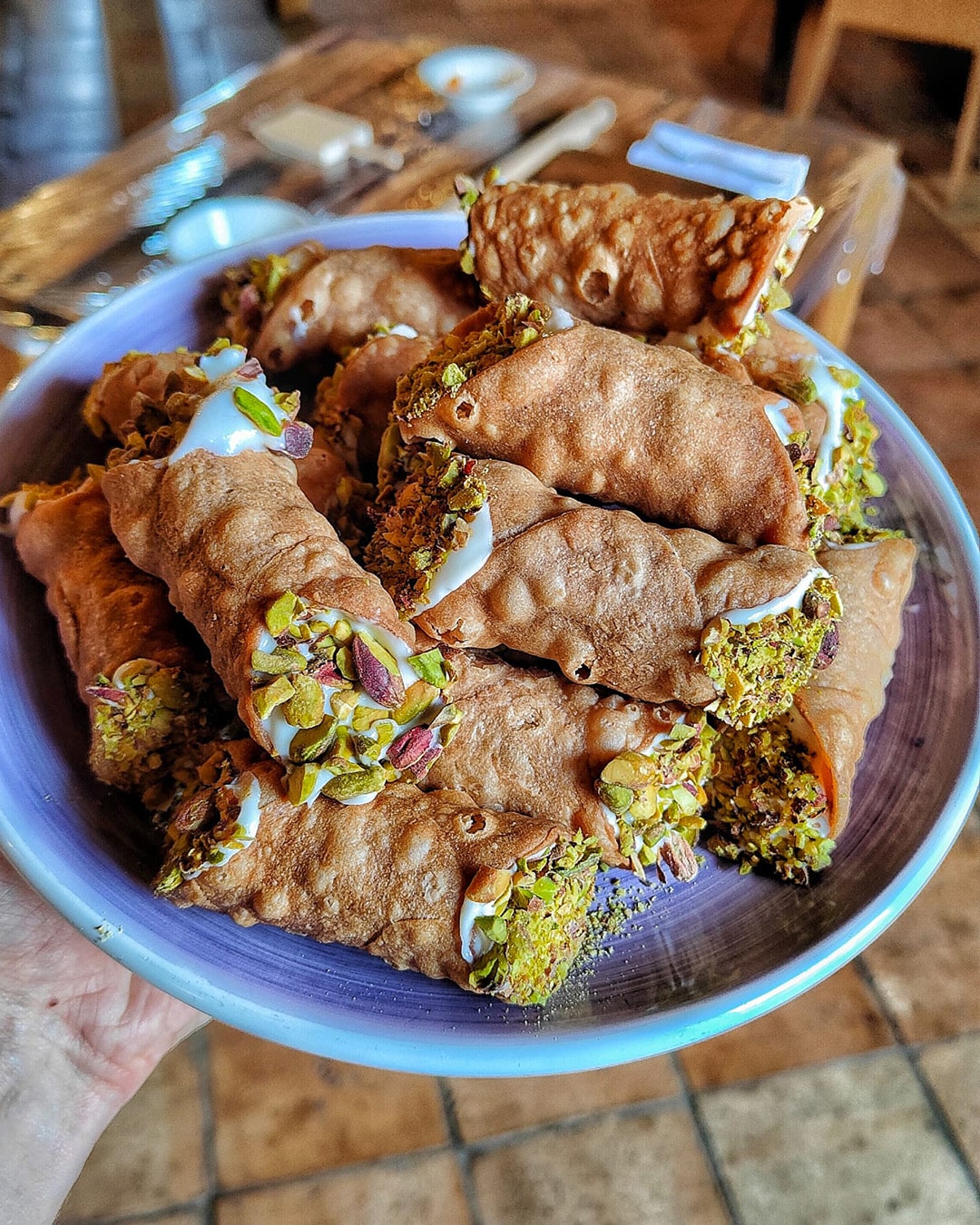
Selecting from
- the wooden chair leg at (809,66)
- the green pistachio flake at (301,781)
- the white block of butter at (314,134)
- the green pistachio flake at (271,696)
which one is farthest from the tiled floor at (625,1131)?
the wooden chair leg at (809,66)

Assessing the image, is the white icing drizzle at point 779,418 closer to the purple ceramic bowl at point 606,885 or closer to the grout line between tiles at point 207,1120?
the purple ceramic bowl at point 606,885

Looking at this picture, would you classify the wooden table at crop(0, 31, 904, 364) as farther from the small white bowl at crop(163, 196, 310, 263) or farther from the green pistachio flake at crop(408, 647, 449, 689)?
the green pistachio flake at crop(408, 647, 449, 689)

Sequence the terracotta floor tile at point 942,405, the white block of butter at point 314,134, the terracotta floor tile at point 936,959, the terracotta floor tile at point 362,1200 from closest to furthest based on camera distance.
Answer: the terracotta floor tile at point 362,1200 < the terracotta floor tile at point 936,959 < the white block of butter at point 314,134 < the terracotta floor tile at point 942,405

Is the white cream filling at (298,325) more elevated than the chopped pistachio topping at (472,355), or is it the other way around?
the chopped pistachio topping at (472,355)

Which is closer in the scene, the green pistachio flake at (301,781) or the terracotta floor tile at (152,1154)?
the green pistachio flake at (301,781)

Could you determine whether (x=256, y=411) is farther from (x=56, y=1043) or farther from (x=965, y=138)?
(x=965, y=138)

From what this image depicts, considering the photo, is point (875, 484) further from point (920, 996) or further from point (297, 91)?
point (297, 91)

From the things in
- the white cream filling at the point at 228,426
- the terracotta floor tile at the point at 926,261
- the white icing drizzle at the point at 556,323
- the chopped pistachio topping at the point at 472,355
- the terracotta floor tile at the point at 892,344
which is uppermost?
the white icing drizzle at the point at 556,323

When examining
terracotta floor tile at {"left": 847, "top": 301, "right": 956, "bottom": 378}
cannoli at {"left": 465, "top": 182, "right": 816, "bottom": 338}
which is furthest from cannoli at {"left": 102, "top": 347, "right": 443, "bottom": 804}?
terracotta floor tile at {"left": 847, "top": 301, "right": 956, "bottom": 378}
